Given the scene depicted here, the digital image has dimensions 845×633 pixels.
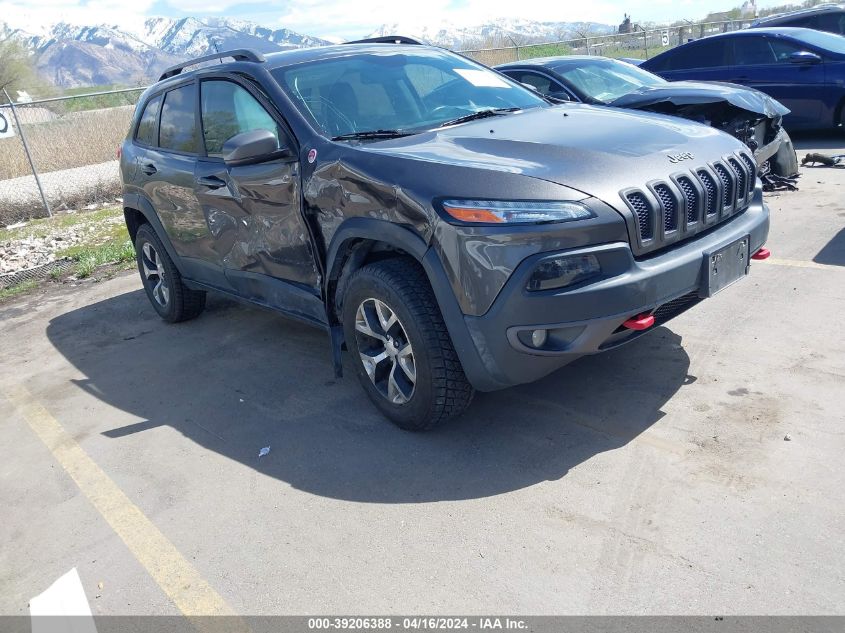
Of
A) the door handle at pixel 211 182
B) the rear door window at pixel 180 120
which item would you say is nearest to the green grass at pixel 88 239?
the rear door window at pixel 180 120

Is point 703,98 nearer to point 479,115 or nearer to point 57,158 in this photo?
point 479,115

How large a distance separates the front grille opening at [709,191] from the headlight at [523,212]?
768 millimetres

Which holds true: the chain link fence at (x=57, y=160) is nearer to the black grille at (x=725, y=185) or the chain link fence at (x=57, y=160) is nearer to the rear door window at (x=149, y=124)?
the rear door window at (x=149, y=124)

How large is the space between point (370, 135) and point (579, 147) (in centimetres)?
112

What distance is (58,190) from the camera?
11703 mm

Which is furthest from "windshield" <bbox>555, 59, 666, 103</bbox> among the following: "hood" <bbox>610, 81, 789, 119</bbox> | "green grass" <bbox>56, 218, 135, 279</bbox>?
"green grass" <bbox>56, 218, 135, 279</bbox>

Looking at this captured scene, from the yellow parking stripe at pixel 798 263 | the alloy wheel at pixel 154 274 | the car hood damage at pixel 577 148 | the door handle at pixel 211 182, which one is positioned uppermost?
the car hood damage at pixel 577 148

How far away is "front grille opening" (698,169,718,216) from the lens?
3.54 meters

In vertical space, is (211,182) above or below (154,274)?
above

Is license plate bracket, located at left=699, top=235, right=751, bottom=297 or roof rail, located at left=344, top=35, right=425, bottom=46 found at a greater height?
roof rail, located at left=344, top=35, right=425, bottom=46

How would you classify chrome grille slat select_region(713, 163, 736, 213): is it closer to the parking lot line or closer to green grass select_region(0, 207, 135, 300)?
the parking lot line

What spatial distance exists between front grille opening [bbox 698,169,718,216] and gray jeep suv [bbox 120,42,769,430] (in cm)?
1

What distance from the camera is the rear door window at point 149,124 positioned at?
5.74 metres

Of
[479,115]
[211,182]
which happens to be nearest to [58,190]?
[211,182]
